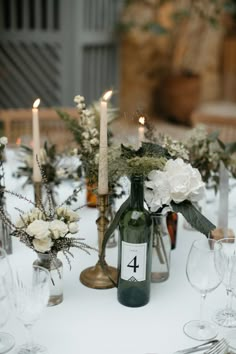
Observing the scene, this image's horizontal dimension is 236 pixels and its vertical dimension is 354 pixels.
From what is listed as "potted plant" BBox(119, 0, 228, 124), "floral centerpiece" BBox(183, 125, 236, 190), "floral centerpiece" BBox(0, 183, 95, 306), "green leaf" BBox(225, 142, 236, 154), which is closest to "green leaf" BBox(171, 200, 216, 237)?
"floral centerpiece" BBox(0, 183, 95, 306)

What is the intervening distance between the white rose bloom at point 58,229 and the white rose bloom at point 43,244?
0.05ft

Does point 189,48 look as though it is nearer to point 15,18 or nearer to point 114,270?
point 15,18

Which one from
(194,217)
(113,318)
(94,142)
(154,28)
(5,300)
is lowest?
(113,318)

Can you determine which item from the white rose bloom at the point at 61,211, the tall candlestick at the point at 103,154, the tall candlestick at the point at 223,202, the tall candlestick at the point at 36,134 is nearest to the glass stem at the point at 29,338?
the white rose bloom at the point at 61,211

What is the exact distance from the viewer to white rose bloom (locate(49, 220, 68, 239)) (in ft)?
3.80

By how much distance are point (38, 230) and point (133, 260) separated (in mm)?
218

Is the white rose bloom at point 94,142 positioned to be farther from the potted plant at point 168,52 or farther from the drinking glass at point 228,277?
the potted plant at point 168,52

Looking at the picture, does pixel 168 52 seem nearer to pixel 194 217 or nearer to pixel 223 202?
pixel 223 202

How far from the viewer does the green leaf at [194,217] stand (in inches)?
47.1

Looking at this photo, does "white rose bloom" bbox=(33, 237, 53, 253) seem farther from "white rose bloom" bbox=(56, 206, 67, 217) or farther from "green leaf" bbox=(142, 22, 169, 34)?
"green leaf" bbox=(142, 22, 169, 34)

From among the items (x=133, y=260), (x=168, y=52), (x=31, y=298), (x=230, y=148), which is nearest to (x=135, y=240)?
(x=133, y=260)

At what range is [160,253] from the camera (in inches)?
53.6

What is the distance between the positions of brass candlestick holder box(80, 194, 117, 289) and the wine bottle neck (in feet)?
0.40

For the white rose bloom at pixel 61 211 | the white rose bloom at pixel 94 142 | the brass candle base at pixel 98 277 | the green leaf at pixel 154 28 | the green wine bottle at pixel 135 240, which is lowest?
the brass candle base at pixel 98 277
